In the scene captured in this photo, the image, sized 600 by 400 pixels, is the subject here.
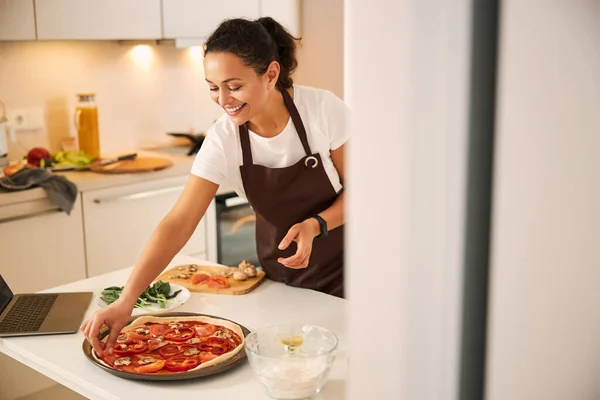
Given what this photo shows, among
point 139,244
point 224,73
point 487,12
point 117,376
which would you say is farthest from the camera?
point 139,244

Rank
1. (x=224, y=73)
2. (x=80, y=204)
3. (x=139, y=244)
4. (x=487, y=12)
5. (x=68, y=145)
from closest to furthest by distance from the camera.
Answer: (x=487, y=12) → (x=224, y=73) → (x=80, y=204) → (x=139, y=244) → (x=68, y=145)

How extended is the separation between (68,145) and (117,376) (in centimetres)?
243

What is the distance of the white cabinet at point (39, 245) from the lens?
2947 mm

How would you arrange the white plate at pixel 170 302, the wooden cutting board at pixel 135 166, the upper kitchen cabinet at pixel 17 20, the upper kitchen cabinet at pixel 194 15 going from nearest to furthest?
the white plate at pixel 170 302, the upper kitchen cabinet at pixel 17 20, the wooden cutting board at pixel 135 166, the upper kitchen cabinet at pixel 194 15

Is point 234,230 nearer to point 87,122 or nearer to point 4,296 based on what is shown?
point 87,122

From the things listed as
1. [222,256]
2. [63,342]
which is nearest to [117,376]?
[63,342]

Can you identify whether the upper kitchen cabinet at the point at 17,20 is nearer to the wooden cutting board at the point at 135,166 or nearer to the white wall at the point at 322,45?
the wooden cutting board at the point at 135,166

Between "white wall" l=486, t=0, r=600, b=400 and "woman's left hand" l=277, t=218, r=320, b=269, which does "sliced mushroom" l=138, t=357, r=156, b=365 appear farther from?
"white wall" l=486, t=0, r=600, b=400

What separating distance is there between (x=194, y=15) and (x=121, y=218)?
1.15m

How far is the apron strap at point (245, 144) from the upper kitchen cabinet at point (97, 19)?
156cm

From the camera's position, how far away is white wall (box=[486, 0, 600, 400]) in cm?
42

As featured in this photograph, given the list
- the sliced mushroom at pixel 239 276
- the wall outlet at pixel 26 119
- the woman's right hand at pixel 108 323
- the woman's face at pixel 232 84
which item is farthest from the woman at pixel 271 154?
the wall outlet at pixel 26 119

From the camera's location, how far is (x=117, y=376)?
1.43 m

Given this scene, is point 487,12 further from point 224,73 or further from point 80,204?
point 80,204
